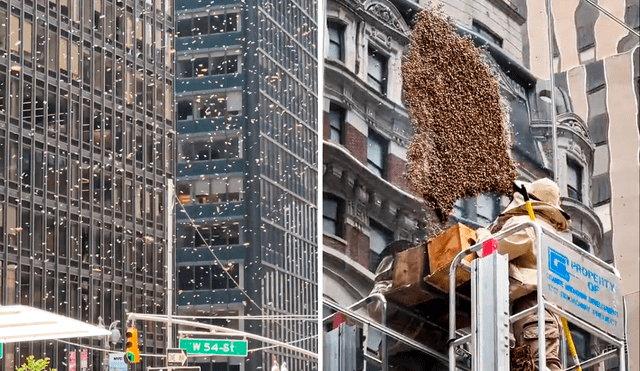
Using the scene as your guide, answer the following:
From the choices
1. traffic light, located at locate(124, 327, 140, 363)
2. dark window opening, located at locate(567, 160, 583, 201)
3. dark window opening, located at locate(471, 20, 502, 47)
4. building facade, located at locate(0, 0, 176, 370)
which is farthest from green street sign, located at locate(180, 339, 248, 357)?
dark window opening, located at locate(471, 20, 502, 47)

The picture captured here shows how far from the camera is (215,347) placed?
23844 mm

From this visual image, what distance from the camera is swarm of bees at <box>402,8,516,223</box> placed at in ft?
14.4

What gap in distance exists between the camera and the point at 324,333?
387 centimetres

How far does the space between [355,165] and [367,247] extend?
269mm

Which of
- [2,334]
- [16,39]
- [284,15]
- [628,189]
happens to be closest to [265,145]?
[284,15]

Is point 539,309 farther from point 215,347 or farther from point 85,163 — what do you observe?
point 85,163

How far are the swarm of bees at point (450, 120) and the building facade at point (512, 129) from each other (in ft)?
0.18

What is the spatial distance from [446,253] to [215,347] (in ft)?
65.8

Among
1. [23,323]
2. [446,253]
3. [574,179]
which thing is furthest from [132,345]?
[446,253]

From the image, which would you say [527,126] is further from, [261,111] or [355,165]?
[261,111]

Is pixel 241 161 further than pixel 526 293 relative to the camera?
Yes

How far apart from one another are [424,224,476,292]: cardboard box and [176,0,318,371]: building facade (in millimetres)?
34581

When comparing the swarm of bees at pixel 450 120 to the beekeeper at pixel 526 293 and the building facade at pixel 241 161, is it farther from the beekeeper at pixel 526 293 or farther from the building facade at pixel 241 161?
the building facade at pixel 241 161

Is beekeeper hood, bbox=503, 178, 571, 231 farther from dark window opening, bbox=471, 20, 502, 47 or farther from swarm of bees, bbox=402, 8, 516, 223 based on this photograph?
dark window opening, bbox=471, 20, 502, 47
